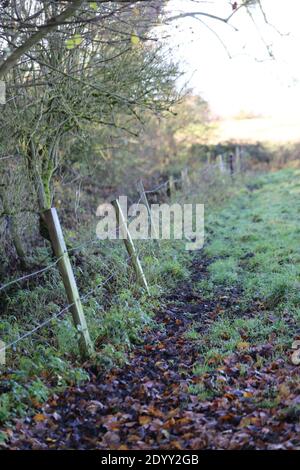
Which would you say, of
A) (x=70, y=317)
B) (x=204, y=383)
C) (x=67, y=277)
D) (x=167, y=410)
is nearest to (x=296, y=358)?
(x=204, y=383)

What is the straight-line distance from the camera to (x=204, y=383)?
5.68m

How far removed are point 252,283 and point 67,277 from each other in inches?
151

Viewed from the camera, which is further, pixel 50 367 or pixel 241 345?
pixel 241 345

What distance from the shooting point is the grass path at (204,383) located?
4.66m

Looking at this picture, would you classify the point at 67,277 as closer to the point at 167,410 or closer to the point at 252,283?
the point at 167,410

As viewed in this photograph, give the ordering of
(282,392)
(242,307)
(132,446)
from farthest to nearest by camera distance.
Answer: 1. (242,307)
2. (282,392)
3. (132,446)

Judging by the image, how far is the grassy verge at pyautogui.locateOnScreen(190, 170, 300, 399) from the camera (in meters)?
6.62

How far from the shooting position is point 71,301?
6.27 meters

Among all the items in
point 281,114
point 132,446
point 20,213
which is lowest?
point 132,446

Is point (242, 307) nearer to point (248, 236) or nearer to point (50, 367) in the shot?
point (50, 367)

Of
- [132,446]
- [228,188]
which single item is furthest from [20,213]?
[228,188]

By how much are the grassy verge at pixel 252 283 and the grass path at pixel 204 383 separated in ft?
0.06

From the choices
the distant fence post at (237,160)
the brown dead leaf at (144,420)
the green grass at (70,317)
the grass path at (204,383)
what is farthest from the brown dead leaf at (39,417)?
the distant fence post at (237,160)

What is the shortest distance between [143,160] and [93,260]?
41.4 feet
